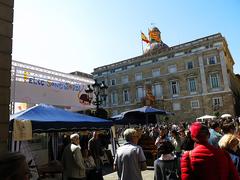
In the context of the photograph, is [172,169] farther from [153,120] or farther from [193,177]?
[153,120]

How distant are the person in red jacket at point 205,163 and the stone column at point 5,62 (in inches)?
122

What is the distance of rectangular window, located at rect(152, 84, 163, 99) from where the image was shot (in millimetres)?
45531

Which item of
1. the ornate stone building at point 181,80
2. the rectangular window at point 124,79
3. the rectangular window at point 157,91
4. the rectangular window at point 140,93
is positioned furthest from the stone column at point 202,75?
the rectangular window at point 124,79

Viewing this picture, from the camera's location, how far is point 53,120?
23.7 ft

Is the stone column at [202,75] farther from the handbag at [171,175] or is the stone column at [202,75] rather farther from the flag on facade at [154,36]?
the handbag at [171,175]

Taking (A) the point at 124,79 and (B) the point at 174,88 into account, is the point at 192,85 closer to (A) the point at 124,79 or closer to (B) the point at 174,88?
(B) the point at 174,88

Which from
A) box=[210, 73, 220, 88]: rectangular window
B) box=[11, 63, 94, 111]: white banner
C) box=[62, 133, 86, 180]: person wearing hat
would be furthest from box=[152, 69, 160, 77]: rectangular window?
box=[62, 133, 86, 180]: person wearing hat

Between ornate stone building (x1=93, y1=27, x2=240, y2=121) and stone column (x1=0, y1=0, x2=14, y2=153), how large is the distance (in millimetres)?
38032

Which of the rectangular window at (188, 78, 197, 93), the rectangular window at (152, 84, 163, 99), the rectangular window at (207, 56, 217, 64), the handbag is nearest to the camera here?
the handbag

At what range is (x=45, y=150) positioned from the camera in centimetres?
1132

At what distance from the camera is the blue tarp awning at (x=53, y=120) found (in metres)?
6.85

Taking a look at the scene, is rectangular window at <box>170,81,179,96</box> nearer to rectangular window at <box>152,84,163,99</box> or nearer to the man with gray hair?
rectangular window at <box>152,84,163,99</box>

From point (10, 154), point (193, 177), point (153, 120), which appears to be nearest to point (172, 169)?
point (193, 177)

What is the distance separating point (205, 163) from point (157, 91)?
143 feet
